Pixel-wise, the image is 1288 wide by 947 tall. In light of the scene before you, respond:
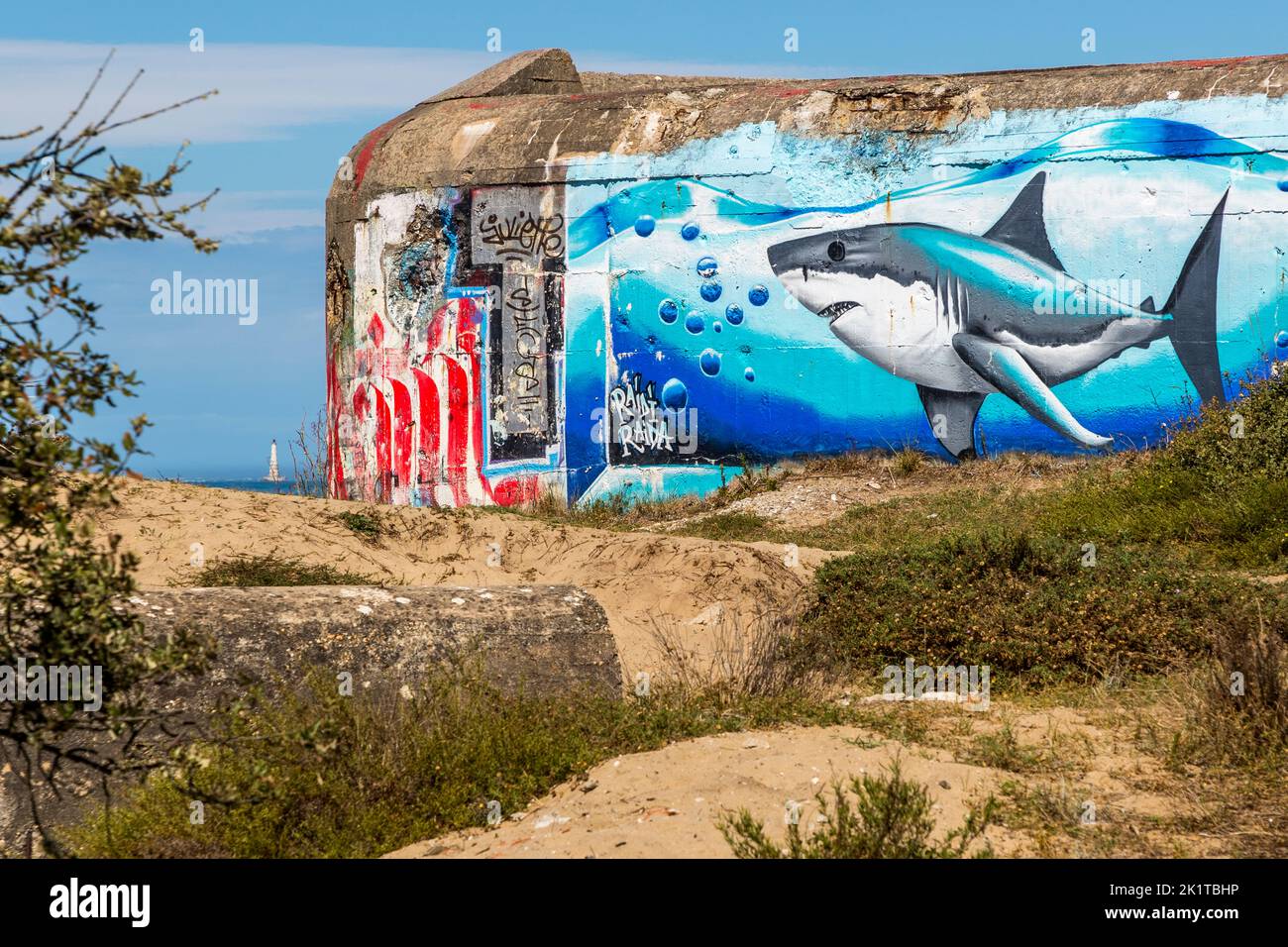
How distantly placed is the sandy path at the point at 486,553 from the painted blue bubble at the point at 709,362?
373cm

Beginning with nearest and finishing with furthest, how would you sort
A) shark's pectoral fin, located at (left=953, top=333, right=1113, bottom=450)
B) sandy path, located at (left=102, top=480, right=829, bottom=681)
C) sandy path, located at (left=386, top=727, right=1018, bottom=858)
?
sandy path, located at (left=386, top=727, right=1018, bottom=858)
sandy path, located at (left=102, top=480, right=829, bottom=681)
shark's pectoral fin, located at (left=953, top=333, right=1113, bottom=450)

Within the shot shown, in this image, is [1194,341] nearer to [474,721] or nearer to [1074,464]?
[1074,464]

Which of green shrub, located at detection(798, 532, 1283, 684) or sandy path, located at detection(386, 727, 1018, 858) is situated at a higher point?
green shrub, located at detection(798, 532, 1283, 684)

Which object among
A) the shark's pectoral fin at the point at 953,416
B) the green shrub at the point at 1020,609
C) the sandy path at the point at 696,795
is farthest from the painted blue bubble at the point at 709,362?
the sandy path at the point at 696,795

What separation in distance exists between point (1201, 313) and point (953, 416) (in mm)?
2616

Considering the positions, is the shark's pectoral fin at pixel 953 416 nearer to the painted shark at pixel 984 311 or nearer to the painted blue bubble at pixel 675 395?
the painted shark at pixel 984 311

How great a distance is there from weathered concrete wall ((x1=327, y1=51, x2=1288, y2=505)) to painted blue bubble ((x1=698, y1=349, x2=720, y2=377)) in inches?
1.4

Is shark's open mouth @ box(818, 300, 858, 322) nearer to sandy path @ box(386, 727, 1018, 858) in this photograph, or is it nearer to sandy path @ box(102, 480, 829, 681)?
sandy path @ box(102, 480, 829, 681)

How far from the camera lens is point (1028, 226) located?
559 inches

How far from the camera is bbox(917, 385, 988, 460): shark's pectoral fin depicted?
1436 cm

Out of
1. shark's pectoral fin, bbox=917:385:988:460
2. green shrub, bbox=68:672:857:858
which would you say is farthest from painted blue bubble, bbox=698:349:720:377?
green shrub, bbox=68:672:857:858

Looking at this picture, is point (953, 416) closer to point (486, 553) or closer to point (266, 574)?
point (486, 553)
